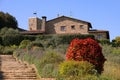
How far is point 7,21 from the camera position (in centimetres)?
7025

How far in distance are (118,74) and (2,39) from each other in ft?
126

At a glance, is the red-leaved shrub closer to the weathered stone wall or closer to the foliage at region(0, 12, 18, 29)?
the weathered stone wall

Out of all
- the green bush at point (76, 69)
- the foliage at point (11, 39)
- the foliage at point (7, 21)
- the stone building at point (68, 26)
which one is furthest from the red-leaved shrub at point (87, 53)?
the foliage at point (7, 21)

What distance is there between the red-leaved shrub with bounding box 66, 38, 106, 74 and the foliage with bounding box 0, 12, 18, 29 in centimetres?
5150

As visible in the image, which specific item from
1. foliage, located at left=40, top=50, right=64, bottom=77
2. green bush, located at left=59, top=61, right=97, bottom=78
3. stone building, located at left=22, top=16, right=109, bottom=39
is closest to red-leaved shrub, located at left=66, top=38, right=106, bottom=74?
foliage, located at left=40, top=50, right=64, bottom=77

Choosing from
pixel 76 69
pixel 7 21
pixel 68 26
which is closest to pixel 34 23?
pixel 7 21

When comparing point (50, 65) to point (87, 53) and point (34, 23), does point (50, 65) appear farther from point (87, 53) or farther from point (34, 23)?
point (34, 23)

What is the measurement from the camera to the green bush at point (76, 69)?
16281 mm

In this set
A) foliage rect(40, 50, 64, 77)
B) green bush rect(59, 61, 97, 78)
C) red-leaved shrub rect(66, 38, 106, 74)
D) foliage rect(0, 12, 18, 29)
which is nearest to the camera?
green bush rect(59, 61, 97, 78)

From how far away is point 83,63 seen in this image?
16625mm

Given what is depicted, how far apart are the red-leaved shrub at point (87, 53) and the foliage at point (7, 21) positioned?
51.5m

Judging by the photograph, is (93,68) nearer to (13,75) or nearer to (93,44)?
(93,44)

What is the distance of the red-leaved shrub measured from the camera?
1795 cm

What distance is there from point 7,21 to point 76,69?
54865 millimetres
